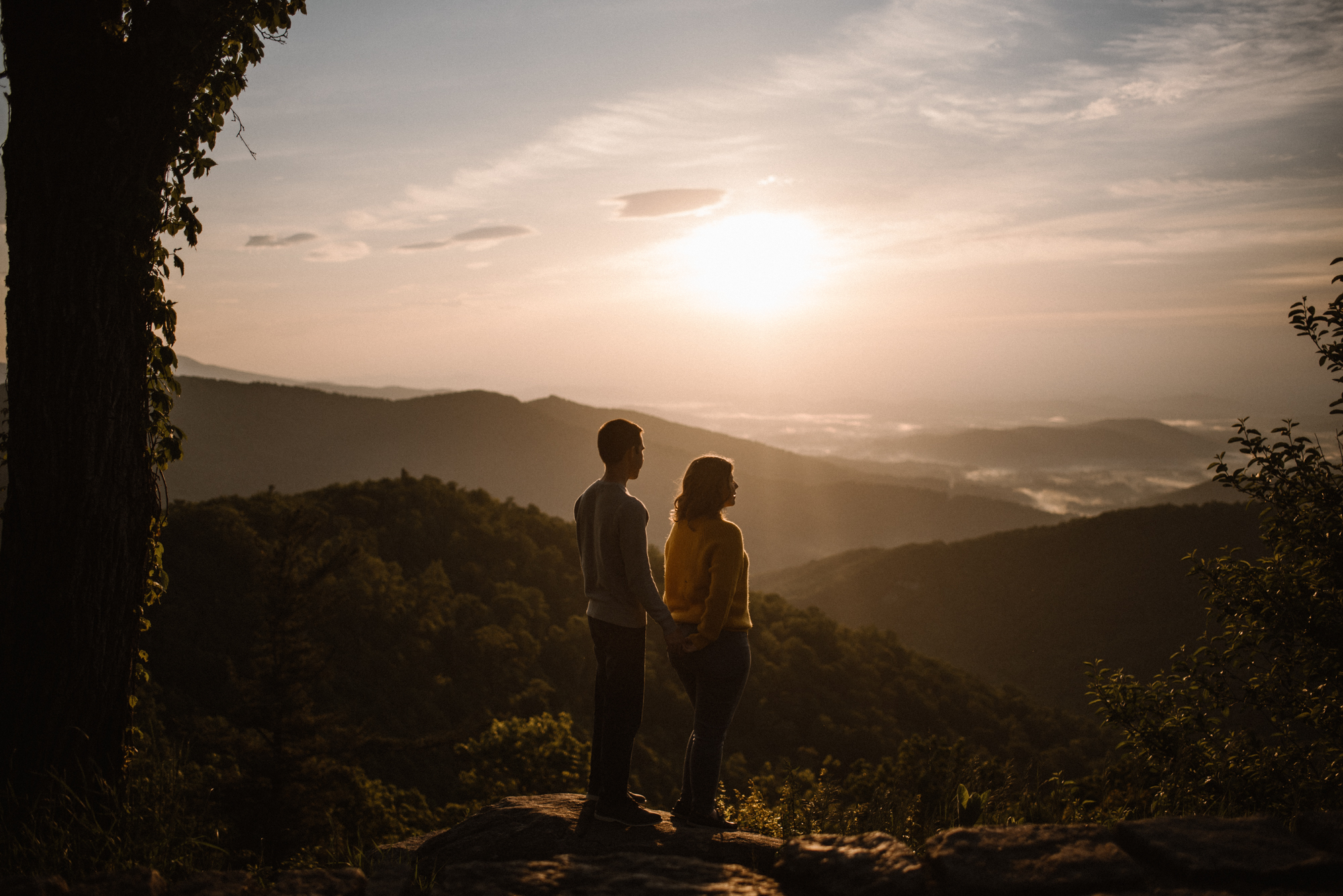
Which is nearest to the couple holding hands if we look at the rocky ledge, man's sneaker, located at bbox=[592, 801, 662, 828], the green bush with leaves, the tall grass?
man's sneaker, located at bbox=[592, 801, 662, 828]


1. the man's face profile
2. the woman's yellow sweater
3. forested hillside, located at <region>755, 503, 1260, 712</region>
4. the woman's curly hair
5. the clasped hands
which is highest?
the man's face profile

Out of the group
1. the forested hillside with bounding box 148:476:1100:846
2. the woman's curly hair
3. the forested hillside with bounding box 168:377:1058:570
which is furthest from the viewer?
the forested hillside with bounding box 168:377:1058:570

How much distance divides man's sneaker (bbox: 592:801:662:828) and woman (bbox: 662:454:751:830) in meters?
0.26

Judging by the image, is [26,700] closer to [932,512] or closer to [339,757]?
[339,757]

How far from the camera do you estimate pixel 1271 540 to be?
561 cm

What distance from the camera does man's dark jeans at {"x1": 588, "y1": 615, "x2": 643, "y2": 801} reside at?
3.75m

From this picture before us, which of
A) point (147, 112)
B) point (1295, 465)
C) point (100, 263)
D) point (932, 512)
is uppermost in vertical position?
point (147, 112)

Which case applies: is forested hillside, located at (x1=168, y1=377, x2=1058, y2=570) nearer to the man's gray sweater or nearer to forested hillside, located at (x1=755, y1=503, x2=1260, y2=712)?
forested hillside, located at (x1=755, y1=503, x2=1260, y2=712)

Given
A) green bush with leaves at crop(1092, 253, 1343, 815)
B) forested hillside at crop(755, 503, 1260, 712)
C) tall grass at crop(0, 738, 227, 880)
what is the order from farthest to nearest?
forested hillside at crop(755, 503, 1260, 712), green bush with leaves at crop(1092, 253, 1343, 815), tall grass at crop(0, 738, 227, 880)

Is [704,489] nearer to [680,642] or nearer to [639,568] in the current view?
[639,568]

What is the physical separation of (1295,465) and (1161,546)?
2347 inches

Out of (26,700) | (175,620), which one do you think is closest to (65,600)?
(26,700)

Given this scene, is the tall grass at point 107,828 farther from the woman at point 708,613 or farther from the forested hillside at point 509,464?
the forested hillside at point 509,464

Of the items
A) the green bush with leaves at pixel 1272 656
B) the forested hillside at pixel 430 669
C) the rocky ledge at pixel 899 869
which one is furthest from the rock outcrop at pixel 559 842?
the forested hillside at pixel 430 669
